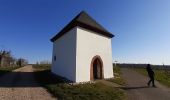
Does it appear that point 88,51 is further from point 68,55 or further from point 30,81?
point 30,81

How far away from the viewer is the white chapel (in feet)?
51.9

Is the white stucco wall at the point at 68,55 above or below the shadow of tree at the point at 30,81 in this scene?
above

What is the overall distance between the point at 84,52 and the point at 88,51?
23.8 inches

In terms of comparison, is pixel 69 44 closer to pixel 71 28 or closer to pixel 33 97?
pixel 71 28

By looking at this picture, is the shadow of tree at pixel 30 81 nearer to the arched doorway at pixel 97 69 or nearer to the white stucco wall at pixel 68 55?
the white stucco wall at pixel 68 55

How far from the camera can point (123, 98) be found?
10.8m

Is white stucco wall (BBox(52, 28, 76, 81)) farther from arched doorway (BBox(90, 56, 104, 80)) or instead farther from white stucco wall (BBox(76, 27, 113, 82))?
arched doorway (BBox(90, 56, 104, 80))

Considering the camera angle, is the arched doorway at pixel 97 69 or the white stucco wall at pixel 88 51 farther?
the arched doorway at pixel 97 69

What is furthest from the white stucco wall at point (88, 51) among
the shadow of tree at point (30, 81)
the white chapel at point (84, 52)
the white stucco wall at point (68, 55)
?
the shadow of tree at point (30, 81)

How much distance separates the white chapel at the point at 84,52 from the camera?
15.8 metres

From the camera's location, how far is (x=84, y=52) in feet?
53.8

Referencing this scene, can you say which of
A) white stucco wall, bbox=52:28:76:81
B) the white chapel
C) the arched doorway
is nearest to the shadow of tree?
white stucco wall, bbox=52:28:76:81

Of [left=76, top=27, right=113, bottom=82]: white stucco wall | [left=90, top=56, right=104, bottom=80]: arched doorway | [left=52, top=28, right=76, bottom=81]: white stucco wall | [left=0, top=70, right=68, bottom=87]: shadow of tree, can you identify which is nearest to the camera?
[left=0, top=70, right=68, bottom=87]: shadow of tree

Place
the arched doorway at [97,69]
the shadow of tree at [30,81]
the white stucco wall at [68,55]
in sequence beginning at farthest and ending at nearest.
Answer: the arched doorway at [97,69] < the white stucco wall at [68,55] < the shadow of tree at [30,81]
